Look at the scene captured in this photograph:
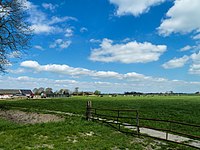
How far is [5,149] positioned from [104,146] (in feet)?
16.0

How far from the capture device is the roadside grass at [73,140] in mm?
14039

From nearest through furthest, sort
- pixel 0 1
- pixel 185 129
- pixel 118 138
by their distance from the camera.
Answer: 1. pixel 118 138
2. pixel 185 129
3. pixel 0 1

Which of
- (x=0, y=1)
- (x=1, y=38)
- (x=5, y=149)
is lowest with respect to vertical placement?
(x=5, y=149)

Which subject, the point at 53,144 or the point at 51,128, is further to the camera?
the point at 51,128

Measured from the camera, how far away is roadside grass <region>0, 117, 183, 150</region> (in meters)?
14.0

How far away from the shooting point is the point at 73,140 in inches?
606

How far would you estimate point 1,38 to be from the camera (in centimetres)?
3606

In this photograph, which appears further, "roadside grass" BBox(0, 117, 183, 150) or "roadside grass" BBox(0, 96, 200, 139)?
"roadside grass" BBox(0, 96, 200, 139)

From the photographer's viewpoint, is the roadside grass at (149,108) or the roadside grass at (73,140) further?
the roadside grass at (149,108)

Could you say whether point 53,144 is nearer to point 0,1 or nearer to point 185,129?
point 185,129

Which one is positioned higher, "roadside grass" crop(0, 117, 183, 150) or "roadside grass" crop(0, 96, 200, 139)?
"roadside grass" crop(0, 96, 200, 139)

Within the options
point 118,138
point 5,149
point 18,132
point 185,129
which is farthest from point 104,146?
point 185,129

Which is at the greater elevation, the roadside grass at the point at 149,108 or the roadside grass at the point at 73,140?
the roadside grass at the point at 149,108

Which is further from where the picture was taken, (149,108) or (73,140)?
(149,108)
